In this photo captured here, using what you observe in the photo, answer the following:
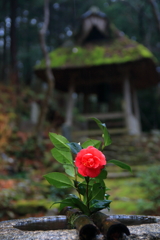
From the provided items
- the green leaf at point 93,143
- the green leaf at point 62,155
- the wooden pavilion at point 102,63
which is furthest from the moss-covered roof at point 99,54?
the green leaf at point 62,155

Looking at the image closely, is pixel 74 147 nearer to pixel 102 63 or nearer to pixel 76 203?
pixel 76 203

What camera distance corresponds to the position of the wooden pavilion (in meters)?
9.73

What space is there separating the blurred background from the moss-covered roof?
36 millimetres

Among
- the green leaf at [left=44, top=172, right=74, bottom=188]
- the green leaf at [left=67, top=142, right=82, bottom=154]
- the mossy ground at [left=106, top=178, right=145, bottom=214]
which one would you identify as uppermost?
the green leaf at [left=67, top=142, right=82, bottom=154]

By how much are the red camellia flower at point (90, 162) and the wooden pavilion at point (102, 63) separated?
26.5 ft

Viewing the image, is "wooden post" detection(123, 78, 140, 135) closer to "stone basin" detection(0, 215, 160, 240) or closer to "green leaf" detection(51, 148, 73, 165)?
"green leaf" detection(51, 148, 73, 165)

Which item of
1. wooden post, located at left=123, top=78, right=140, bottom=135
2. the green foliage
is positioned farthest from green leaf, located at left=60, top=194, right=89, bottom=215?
wooden post, located at left=123, top=78, right=140, bottom=135

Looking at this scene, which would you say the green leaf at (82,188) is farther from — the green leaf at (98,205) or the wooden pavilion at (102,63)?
the wooden pavilion at (102,63)

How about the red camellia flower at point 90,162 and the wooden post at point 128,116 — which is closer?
the red camellia flower at point 90,162

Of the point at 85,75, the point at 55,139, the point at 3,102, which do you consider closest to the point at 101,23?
the point at 85,75

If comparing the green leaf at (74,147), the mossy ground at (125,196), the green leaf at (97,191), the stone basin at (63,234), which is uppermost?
the green leaf at (74,147)

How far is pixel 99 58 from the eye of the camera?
32.5 ft

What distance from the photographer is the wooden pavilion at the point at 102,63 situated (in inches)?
383

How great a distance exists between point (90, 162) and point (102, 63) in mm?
8432
